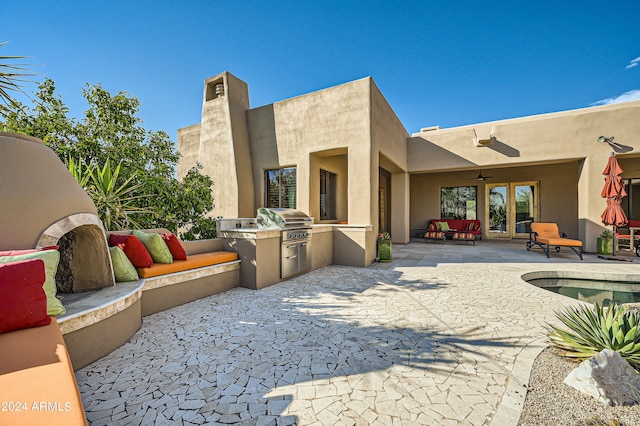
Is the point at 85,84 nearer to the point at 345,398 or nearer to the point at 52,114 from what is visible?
the point at 52,114

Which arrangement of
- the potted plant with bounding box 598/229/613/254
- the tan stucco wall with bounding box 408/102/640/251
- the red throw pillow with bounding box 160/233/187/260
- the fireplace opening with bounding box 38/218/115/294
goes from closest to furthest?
the fireplace opening with bounding box 38/218/115/294 → the red throw pillow with bounding box 160/233/187/260 → the potted plant with bounding box 598/229/613/254 → the tan stucco wall with bounding box 408/102/640/251

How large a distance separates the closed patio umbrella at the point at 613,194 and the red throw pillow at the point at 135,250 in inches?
468

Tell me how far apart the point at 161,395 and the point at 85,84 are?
8.31 m

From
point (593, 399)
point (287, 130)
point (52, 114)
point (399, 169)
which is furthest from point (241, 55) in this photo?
point (593, 399)

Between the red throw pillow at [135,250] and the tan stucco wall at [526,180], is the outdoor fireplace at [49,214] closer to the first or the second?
the red throw pillow at [135,250]

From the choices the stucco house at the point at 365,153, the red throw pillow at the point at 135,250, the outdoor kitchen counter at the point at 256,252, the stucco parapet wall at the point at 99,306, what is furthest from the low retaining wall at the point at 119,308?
the stucco house at the point at 365,153

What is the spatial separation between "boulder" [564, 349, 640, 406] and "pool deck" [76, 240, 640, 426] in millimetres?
390

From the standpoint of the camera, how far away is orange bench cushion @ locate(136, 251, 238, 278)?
→ 391 cm

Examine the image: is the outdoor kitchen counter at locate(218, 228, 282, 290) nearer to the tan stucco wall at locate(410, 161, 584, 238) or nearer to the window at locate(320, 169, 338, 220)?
the window at locate(320, 169, 338, 220)

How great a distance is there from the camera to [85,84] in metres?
6.82

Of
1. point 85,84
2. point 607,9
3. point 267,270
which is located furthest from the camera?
point 607,9

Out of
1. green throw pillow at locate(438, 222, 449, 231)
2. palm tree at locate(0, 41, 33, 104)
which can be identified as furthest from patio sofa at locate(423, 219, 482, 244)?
palm tree at locate(0, 41, 33, 104)

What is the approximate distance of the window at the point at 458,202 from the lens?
13.1 m

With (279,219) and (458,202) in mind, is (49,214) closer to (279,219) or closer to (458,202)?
(279,219)
